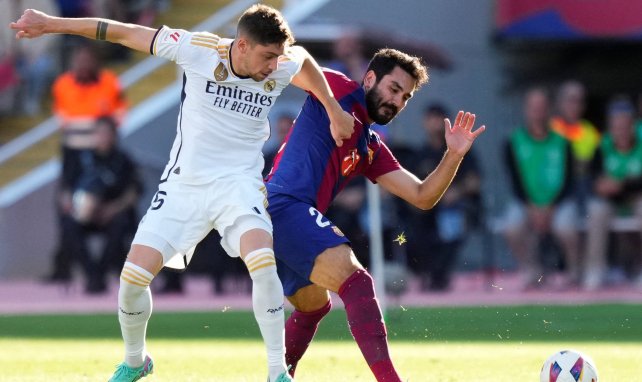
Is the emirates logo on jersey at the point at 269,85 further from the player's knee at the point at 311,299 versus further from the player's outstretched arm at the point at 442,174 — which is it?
the player's knee at the point at 311,299

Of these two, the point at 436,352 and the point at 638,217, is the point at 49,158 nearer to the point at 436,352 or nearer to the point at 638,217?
the point at 638,217

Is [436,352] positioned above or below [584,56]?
below

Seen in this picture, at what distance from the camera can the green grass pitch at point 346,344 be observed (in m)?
9.23

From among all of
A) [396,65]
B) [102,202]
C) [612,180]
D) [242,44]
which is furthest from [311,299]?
[612,180]

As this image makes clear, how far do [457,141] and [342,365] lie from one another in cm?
228

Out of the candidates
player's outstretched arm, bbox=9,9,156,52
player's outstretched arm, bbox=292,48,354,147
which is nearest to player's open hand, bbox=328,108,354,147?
player's outstretched arm, bbox=292,48,354,147

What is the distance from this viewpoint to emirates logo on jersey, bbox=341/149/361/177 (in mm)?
8234

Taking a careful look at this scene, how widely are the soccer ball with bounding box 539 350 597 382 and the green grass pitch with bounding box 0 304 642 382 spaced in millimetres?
897

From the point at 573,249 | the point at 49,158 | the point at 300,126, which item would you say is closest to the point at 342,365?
the point at 300,126

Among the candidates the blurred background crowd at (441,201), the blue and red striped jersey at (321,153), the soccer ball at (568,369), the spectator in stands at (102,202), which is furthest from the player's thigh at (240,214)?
the spectator in stands at (102,202)

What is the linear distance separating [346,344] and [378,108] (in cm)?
363

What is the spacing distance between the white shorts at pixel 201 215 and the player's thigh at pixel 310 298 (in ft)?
Answer: 1.94

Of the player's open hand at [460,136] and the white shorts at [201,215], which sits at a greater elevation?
the player's open hand at [460,136]

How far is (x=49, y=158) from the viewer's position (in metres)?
19.6
